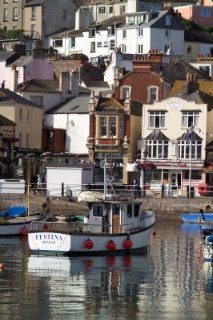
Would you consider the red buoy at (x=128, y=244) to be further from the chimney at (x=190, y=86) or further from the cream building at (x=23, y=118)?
the cream building at (x=23, y=118)

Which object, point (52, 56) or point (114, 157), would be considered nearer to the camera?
point (114, 157)

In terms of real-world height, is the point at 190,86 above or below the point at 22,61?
below

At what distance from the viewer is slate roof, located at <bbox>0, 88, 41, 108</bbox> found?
372 ft

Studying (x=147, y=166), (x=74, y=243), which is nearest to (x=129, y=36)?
(x=147, y=166)

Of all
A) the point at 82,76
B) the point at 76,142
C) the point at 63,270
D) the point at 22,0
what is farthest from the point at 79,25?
the point at 63,270

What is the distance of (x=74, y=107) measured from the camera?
116688 mm

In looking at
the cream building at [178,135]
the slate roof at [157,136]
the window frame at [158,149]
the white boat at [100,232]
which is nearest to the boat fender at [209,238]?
the white boat at [100,232]

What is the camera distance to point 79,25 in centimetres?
16462

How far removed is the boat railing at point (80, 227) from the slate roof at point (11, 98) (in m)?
46.2

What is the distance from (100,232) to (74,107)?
50.7 metres

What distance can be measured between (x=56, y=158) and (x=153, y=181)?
9.78m

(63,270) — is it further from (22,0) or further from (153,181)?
(22,0)

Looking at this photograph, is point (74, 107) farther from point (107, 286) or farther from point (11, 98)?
point (107, 286)

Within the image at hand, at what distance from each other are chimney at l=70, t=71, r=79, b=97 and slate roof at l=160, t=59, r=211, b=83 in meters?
8.02
